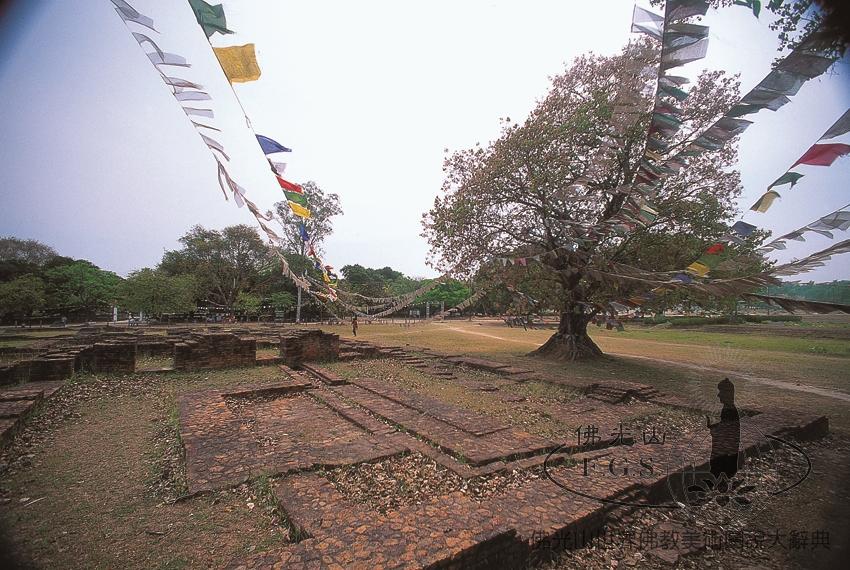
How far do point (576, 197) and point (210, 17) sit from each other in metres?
8.92

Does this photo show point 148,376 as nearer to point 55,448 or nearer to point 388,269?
point 55,448

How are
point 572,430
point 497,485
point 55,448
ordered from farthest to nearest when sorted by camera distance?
point 572,430
point 55,448
point 497,485

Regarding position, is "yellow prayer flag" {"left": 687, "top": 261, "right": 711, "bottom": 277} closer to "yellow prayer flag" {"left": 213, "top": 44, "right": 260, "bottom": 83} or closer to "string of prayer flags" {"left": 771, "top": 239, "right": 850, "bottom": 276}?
"string of prayer flags" {"left": 771, "top": 239, "right": 850, "bottom": 276}

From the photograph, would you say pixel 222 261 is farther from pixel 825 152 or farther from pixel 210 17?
pixel 825 152

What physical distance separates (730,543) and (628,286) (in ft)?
21.3

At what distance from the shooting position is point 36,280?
1141cm

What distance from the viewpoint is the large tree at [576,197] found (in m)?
9.81

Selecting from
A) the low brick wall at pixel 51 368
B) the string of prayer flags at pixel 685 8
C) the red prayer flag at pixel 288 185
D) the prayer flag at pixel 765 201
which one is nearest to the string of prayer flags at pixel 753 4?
the string of prayer flags at pixel 685 8

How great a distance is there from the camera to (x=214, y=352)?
999 centimetres

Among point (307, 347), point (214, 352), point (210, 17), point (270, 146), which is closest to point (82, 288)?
point (214, 352)

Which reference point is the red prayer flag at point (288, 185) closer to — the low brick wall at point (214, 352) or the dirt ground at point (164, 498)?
the dirt ground at point (164, 498)

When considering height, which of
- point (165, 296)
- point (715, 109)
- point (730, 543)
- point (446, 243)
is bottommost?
point (730, 543)

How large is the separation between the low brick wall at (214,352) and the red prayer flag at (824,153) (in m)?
11.6

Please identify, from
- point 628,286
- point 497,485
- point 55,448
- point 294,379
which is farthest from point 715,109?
point 55,448
